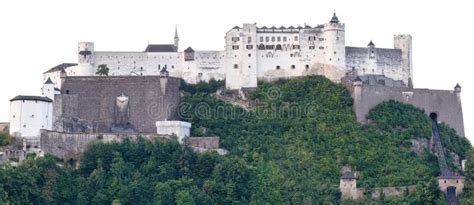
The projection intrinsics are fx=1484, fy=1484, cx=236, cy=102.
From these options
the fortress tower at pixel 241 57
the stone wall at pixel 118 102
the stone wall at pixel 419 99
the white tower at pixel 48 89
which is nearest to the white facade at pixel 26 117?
the white tower at pixel 48 89

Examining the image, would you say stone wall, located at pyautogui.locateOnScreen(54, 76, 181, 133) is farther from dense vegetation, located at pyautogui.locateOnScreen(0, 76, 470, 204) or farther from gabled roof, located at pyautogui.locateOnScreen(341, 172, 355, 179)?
gabled roof, located at pyautogui.locateOnScreen(341, 172, 355, 179)

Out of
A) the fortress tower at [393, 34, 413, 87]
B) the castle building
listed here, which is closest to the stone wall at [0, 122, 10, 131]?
the castle building

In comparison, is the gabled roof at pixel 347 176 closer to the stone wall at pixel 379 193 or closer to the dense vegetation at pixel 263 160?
the stone wall at pixel 379 193

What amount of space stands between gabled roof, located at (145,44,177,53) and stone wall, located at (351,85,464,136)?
12448mm

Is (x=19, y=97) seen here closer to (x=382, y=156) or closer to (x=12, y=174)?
(x=12, y=174)

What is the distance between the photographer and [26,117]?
86250mm

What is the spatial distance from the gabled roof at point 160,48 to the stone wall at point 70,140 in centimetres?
967

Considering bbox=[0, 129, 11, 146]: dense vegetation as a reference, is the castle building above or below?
above

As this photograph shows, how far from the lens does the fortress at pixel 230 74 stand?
3647 inches

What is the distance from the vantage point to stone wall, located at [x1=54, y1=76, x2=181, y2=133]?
92125 millimetres

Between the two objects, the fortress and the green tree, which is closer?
the fortress

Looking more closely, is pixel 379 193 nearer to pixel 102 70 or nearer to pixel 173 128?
pixel 173 128

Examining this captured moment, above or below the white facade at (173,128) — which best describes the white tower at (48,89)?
above

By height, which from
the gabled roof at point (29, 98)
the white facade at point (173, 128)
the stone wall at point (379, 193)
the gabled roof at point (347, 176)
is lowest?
the stone wall at point (379, 193)
